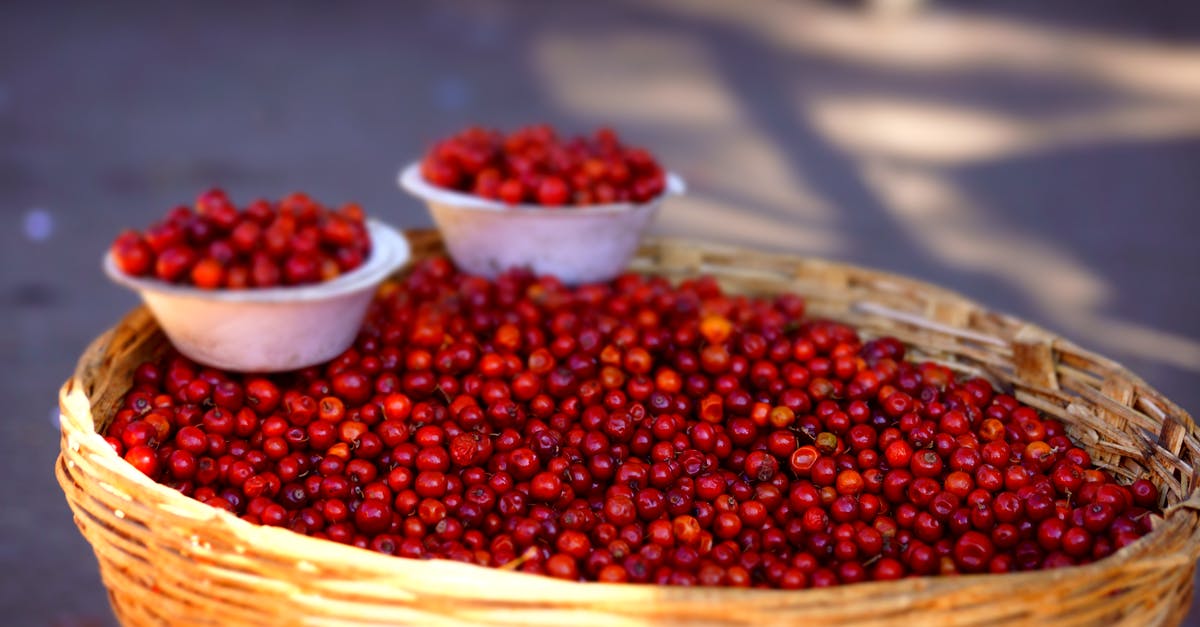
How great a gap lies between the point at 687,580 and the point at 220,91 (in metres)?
6.41

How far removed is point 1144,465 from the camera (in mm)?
2051

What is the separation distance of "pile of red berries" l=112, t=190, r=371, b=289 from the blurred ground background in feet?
5.31

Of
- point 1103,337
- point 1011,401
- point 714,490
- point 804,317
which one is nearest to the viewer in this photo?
point 714,490

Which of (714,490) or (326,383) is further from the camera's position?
(326,383)

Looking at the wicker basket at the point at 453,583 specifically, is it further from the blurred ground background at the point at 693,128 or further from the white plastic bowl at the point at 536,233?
the blurred ground background at the point at 693,128

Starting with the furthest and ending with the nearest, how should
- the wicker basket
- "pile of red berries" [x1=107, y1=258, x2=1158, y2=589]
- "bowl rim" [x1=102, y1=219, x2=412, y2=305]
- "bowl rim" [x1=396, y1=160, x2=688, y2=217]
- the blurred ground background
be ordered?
the blurred ground background
"bowl rim" [x1=396, y1=160, x2=688, y2=217]
"bowl rim" [x1=102, y1=219, x2=412, y2=305]
"pile of red berries" [x1=107, y1=258, x2=1158, y2=589]
the wicker basket

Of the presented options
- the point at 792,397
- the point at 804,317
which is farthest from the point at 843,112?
the point at 792,397

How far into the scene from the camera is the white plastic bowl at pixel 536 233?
2.58m

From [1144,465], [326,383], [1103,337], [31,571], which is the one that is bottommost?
[31,571]

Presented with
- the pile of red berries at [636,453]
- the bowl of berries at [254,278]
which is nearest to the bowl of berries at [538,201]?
the pile of red berries at [636,453]

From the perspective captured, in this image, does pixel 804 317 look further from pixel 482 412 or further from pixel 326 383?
pixel 326 383

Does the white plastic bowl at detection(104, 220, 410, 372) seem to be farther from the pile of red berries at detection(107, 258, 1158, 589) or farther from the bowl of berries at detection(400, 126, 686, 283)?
the bowl of berries at detection(400, 126, 686, 283)

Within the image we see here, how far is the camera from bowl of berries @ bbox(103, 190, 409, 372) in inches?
77.6

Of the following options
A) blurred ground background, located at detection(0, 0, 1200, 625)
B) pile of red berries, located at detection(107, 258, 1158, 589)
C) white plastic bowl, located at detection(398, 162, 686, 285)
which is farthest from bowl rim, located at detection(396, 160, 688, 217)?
blurred ground background, located at detection(0, 0, 1200, 625)
